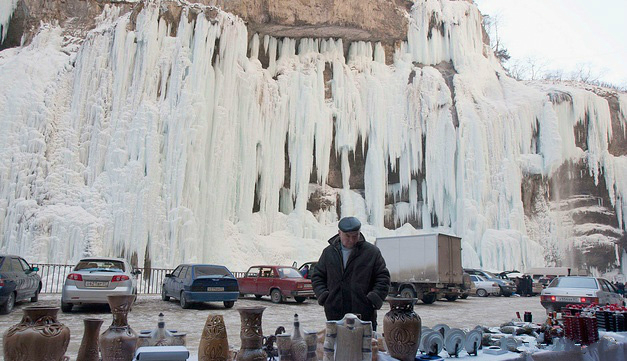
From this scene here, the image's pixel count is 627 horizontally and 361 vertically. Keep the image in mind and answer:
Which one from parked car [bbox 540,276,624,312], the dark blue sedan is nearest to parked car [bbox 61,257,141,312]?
the dark blue sedan

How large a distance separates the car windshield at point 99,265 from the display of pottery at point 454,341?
29.0 feet

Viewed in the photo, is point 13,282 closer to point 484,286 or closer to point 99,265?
point 99,265

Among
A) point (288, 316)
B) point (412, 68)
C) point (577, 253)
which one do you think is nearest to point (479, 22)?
point (412, 68)

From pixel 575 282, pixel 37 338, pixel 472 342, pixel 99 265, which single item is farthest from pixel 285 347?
pixel 575 282

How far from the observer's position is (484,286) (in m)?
23.5

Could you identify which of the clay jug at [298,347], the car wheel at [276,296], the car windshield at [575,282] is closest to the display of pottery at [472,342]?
the clay jug at [298,347]

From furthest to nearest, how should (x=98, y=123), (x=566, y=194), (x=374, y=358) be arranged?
(x=566, y=194), (x=98, y=123), (x=374, y=358)

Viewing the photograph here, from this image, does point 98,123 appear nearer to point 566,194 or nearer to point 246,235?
point 246,235

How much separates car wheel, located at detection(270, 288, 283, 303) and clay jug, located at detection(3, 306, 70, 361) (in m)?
13.6

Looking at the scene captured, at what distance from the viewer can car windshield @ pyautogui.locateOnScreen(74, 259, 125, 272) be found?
10.8 meters

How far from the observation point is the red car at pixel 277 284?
15828 millimetres

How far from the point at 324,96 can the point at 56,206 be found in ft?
53.8

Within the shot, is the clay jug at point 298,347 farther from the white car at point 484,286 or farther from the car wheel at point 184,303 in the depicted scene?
the white car at point 484,286

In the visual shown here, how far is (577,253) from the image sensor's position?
1287 inches
